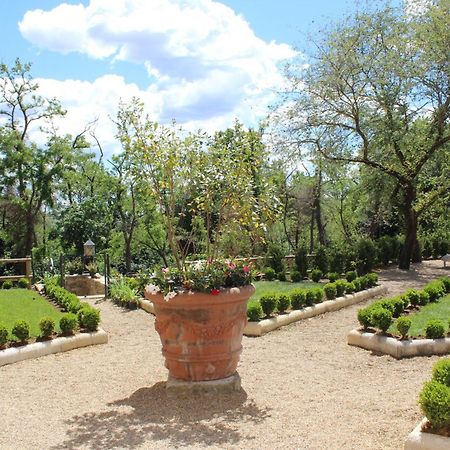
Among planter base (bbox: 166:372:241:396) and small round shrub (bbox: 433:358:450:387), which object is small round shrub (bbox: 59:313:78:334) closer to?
planter base (bbox: 166:372:241:396)

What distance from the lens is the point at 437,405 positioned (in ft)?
12.7

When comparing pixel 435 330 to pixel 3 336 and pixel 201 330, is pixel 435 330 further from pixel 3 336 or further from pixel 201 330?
pixel 3 336

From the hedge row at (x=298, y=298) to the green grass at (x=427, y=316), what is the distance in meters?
1.78

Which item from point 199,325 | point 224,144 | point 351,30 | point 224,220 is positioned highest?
point 351,30

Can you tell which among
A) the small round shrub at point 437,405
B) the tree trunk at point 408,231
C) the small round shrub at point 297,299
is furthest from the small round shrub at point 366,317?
the tree trunk at point 408,231

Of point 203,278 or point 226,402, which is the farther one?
point 203,278

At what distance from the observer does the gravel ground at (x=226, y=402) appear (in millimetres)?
4406

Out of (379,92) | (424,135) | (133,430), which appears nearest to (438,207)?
(424,135)

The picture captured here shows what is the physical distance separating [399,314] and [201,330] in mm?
4554

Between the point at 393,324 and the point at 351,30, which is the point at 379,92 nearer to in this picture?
the point at 351,30

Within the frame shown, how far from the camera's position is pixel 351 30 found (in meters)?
15.5

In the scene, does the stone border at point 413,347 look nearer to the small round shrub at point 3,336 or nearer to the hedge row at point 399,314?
the hedge row at point 399,314

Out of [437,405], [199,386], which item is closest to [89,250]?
[199,386]

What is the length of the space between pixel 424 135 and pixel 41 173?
15.6m
